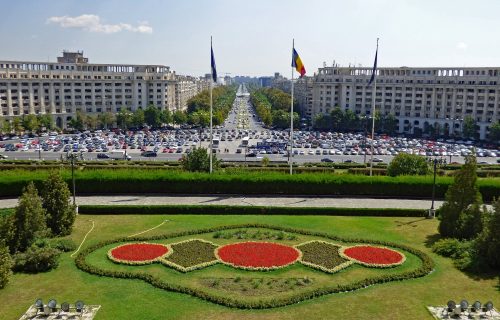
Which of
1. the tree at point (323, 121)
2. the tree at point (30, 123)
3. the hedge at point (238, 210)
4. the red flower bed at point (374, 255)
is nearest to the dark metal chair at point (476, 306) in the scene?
the red flower bed at point (374, 255)

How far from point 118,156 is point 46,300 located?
6577 centimetres

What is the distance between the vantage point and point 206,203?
44969 millimetres

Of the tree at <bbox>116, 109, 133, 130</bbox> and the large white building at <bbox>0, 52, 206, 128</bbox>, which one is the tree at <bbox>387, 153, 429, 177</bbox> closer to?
the tree at <bbox>116, 109, 133, 130</bbox>

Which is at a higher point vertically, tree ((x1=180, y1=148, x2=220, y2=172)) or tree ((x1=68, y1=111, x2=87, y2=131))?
tree ((x1=68, y1=111, x2=87, y2=131))

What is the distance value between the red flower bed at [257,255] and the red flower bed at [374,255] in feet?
12.4

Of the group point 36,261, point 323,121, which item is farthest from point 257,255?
point 323,121

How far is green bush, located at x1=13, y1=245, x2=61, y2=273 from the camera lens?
94.5ft

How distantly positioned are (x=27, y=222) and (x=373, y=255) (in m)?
23.1

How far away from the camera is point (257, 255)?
31.7 m

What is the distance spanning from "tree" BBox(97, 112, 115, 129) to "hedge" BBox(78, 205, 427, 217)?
99773 mm

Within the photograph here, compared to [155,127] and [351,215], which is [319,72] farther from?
[351,215]

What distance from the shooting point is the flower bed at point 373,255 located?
3045 cm

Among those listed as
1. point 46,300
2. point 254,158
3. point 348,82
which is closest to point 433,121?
point 348,82

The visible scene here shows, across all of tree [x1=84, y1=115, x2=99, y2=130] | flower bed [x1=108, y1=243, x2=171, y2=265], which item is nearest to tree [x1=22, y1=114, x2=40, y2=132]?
tree [x1=84, y1=115, x2=99, y2=130]
